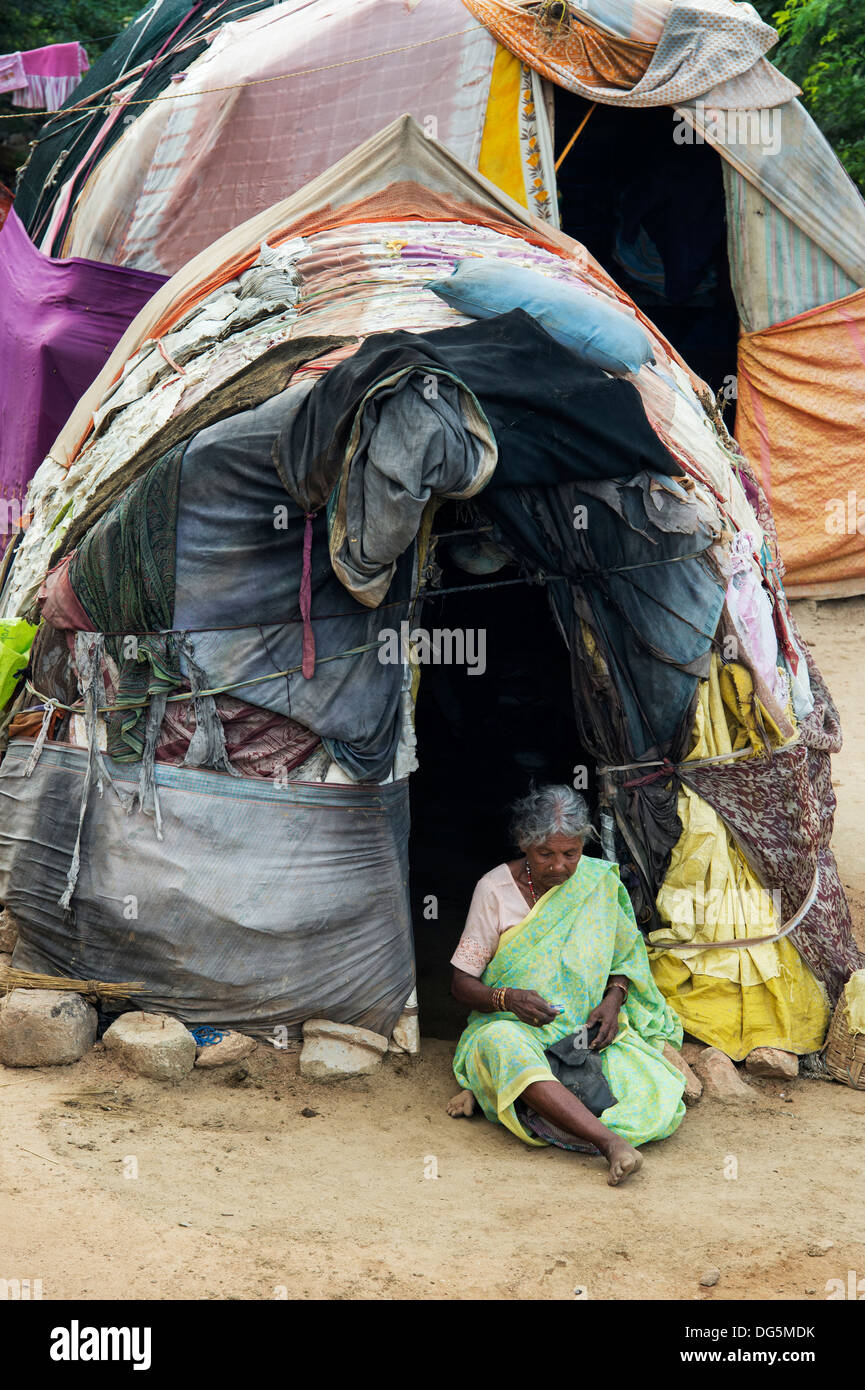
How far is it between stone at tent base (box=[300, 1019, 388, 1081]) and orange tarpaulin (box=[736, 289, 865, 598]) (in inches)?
252

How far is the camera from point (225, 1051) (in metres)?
4.49

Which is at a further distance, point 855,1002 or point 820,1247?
point 855,1002

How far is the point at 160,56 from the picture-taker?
9266 mm

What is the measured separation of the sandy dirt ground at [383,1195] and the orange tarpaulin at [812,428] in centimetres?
599

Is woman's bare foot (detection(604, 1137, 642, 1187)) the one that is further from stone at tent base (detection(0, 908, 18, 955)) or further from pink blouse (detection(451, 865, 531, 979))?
stone at tent base (detection(0, 908, 18, 955))

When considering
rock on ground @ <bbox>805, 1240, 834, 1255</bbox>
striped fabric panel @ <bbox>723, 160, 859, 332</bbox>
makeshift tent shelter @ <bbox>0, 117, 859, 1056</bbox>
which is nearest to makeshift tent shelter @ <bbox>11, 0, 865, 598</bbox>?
striped fabric panel @ <bbox>723, 160, 859, 332</bbox>

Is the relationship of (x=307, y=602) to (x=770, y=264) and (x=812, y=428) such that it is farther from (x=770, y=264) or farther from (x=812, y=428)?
(x=812, y=428)

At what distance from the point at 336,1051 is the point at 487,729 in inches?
120

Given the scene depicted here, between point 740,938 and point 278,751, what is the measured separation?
1.79m

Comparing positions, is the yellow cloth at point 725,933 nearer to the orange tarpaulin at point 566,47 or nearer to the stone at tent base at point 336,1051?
the stone at tent base at point 336,1051

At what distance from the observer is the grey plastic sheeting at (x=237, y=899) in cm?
448

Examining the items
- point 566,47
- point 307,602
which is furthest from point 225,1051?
point 566,47

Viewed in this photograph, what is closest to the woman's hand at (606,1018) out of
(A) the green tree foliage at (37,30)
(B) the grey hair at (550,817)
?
(B) the grey hair at (550,817)

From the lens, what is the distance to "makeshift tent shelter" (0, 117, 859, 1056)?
4.42m
